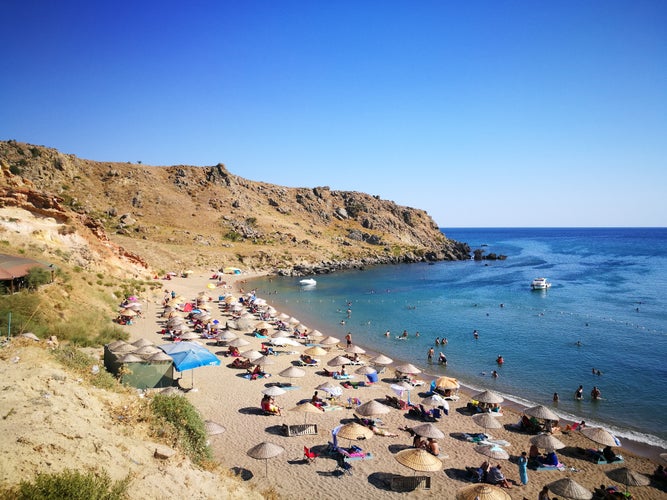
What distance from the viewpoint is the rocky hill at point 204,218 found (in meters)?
61.0

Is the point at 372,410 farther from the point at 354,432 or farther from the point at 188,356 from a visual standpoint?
the point at 188,356

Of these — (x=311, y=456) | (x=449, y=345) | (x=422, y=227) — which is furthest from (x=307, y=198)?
(x=311, y=456)

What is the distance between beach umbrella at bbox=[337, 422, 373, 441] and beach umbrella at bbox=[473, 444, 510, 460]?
4075 mm

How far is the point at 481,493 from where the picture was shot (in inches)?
442

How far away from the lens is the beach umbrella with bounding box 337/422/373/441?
14.6 metres

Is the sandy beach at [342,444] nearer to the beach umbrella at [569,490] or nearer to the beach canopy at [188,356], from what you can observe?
the beach umbrella at [569,490]

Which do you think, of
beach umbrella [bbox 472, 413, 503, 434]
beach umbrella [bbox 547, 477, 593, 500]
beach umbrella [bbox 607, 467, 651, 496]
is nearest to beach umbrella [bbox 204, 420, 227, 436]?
beach umbrella [bbox 472, 413, 503, 434]

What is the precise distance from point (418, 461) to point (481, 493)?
6.93 ft

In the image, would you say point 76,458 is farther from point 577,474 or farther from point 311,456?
point 577,474

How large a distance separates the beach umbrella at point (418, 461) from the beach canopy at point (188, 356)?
30.8ft

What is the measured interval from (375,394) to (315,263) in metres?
59.9

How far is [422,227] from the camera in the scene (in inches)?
5418

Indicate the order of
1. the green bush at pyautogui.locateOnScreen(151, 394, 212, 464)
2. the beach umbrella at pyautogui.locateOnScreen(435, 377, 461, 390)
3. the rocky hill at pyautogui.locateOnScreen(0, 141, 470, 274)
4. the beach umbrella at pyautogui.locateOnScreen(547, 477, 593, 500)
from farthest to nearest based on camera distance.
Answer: the rocky hill at pyautogui.locateOnScreen(0, 141, 470, 274)
the beach umbrella at pyautogui.locateOnScreen(435, 377, 461, 390)
the beach umbrella at pyautogui.locateOnScreen(547, 477, 593, 500)
the green bush at pyautogui.locateOnScreen(151, 394, 212, 464)

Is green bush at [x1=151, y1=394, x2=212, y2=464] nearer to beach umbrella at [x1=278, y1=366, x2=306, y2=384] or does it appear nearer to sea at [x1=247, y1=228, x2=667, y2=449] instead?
beach umbrella at [x1=278, y1=366, x2=306, y2=384]
